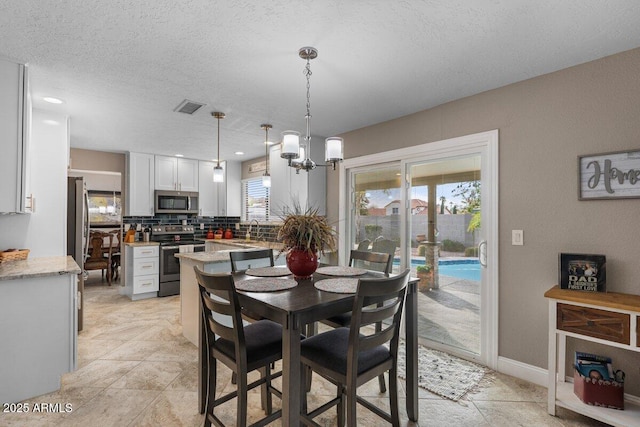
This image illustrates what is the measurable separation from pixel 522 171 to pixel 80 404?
367 centimetres

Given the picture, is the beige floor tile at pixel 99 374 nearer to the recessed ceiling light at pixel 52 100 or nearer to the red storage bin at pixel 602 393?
the recessed ceiling light at pixel 52 100

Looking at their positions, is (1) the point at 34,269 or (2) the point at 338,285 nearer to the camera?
(2) the point at 338,285

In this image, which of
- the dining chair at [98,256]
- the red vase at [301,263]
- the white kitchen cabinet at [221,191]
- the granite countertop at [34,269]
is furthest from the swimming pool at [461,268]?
the dining chair at [98,256]

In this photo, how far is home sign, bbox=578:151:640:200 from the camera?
208cm

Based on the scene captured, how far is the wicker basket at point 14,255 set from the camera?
280cm

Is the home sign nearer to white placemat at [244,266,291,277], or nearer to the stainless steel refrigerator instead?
white placemat at [244,266,291,277]

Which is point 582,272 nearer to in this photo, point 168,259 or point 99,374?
point 99,374

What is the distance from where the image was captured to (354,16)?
1733 mm

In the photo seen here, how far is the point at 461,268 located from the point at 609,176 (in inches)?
51.7

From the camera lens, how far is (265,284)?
195cm

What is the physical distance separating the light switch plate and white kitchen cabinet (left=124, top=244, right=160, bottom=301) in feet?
16.1

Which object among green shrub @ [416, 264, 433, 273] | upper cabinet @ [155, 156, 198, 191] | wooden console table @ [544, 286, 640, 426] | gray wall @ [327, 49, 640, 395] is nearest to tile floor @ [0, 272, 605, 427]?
wooden console table @ [544, 286, 640, 426]

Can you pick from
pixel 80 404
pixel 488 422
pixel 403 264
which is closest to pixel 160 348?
pixel 80 404

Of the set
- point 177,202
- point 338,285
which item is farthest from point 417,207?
point 177,202
